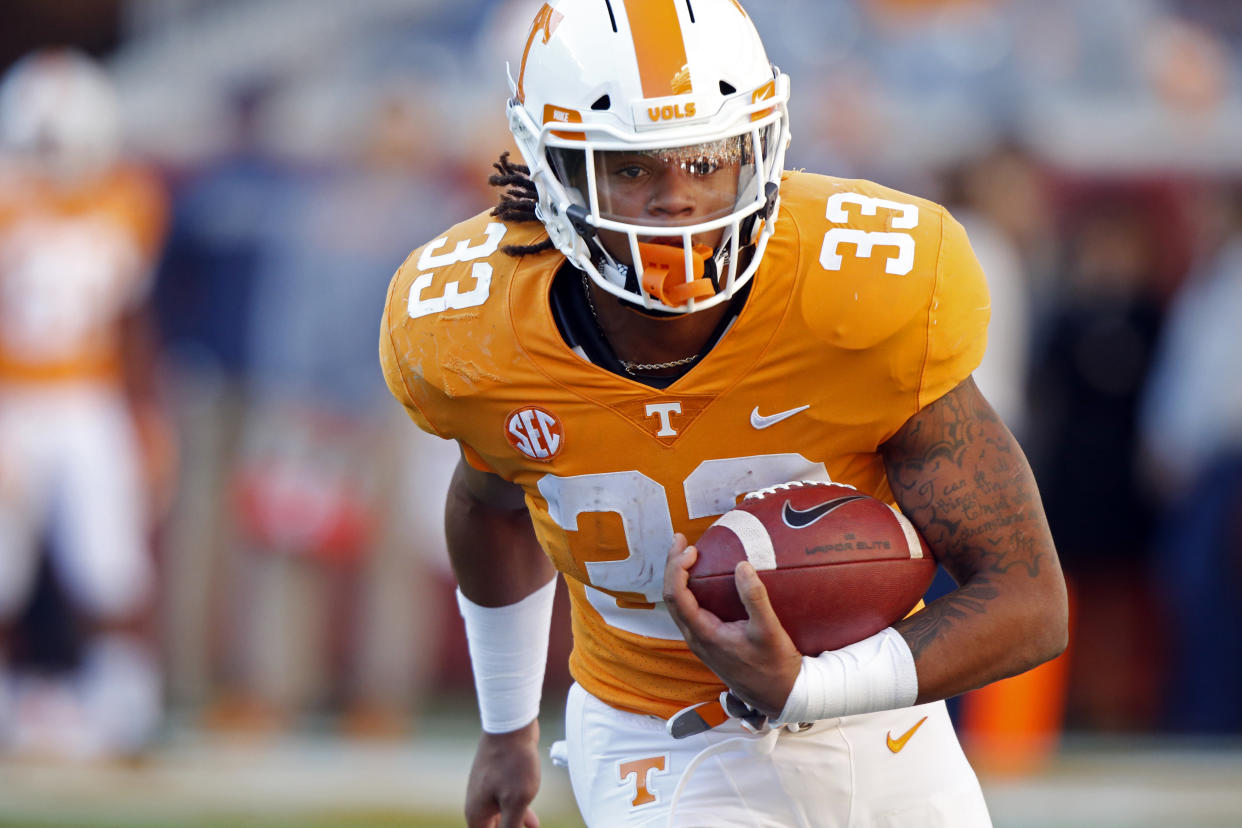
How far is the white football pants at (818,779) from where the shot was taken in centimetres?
255

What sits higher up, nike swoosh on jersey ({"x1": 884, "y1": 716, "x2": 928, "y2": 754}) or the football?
the football

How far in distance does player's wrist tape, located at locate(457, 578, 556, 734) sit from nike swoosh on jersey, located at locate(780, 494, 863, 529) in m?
0.82

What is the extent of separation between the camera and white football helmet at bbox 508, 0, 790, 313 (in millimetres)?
2406

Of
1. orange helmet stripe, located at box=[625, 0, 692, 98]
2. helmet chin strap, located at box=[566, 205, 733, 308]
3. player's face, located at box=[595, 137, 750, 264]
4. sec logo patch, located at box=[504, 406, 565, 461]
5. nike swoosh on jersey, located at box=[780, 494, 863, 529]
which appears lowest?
nike swoosh on jersey, located at box=[780, 494, 863, 529]

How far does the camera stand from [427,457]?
631 centimetres

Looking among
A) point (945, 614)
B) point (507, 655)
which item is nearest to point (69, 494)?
point (507, 655)

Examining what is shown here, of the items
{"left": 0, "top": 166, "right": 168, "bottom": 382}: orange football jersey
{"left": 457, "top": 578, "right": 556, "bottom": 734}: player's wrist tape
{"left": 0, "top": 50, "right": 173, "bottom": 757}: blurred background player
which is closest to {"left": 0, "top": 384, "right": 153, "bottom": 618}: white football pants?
{"left": 0, "top": 50, "right": 173, "bottom": 757}: blurred background player

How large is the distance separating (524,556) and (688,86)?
98 cm

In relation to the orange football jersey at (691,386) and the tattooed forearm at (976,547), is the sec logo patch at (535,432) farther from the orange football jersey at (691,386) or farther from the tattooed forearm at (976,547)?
the tattooed forearm at (976,547)

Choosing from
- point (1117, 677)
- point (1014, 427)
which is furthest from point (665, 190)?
point (1117, 677)

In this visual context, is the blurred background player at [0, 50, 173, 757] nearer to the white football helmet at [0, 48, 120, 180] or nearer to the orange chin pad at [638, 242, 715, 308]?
the white football helmet at [0, 48, 120, 180]

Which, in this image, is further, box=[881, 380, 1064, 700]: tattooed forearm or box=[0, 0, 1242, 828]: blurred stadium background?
box=[0, 0, 1242, 828]: blurred stadium background

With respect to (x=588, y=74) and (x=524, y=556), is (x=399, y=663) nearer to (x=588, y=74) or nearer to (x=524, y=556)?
(x=524, y=556)

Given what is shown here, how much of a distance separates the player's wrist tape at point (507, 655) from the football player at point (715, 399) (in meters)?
0.31
